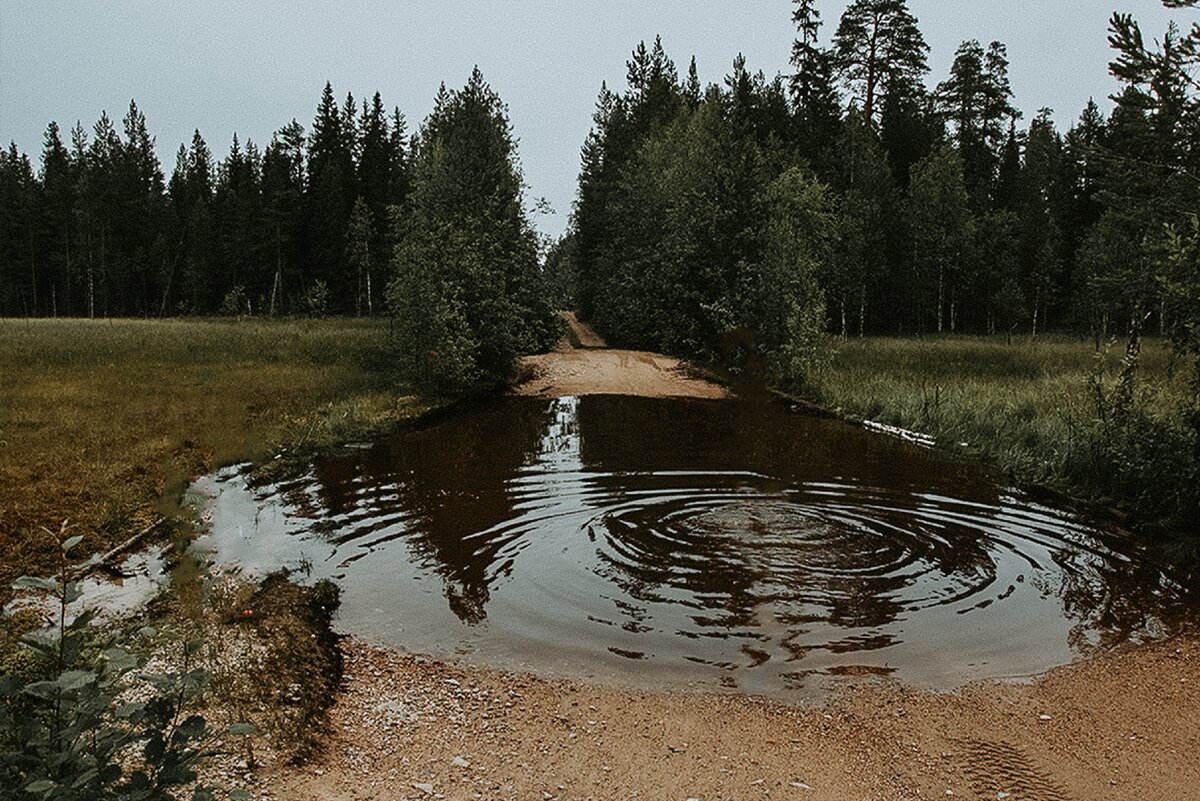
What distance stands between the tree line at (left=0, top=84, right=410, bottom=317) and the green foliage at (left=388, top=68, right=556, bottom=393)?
93.7ft

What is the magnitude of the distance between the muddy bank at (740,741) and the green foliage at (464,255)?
16681mm

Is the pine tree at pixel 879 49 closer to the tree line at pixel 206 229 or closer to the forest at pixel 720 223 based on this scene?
the forest at pixel 720 223

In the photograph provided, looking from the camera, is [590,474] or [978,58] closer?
[590,474]

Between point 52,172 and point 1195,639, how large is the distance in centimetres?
9266

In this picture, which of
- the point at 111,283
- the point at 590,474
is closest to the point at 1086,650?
the point at 590,474

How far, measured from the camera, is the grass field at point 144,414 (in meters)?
9.61

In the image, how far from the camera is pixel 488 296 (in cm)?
2453

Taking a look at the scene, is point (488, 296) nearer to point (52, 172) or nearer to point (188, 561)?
point (188, 561)

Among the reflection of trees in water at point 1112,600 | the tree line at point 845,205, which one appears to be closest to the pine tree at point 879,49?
the tree line at point 845,205

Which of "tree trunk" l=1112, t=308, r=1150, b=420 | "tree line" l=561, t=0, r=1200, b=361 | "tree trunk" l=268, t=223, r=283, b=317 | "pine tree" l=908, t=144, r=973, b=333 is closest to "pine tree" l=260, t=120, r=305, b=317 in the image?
"tree trunk" l=268, t=223, r=283, b=317

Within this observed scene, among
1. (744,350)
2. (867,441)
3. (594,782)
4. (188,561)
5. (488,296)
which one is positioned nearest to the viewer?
(594,782)

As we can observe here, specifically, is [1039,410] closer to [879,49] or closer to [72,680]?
[72,680]

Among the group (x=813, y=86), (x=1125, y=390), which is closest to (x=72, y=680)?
(x=1125, y=390)

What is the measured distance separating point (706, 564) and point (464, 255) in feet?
54.5
